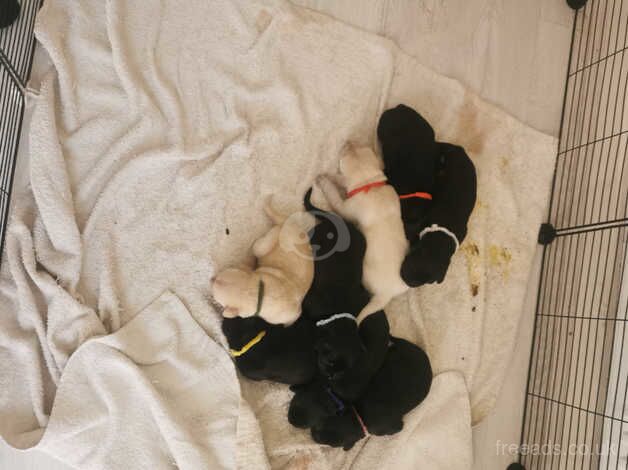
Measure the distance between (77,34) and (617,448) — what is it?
5.32 feet

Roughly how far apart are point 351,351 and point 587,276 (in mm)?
703

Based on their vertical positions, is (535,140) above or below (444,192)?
above

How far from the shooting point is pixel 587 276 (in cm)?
158

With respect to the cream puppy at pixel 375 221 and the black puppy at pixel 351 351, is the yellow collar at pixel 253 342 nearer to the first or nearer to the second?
the black puppy at pixel 351 351

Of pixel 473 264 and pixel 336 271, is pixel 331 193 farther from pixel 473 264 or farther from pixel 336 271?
pixel 473 264

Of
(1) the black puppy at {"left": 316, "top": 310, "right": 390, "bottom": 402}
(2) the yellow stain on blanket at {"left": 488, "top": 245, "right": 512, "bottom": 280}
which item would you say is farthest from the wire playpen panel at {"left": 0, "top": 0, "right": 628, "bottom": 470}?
(1) the black puppy at {"left": 316, "top": 310, "right": 390, "bottom": 402}

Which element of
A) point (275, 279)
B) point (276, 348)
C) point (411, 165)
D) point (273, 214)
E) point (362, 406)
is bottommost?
point (362, 406)

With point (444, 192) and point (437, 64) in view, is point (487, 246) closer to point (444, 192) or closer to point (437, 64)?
point (444, 192)

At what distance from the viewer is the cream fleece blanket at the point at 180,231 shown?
136cm

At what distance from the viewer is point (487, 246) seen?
1631mm

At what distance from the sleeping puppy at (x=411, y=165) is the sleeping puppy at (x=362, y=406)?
1.07 feet

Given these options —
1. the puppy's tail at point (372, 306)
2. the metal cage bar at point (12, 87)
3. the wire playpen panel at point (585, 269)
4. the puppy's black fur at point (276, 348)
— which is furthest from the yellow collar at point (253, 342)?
the wire playpen panel at point (585, 269)

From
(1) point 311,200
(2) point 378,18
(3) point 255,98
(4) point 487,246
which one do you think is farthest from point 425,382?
(2) point 378,18

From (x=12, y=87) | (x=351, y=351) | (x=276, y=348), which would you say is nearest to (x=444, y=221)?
(x=351, y=351)
